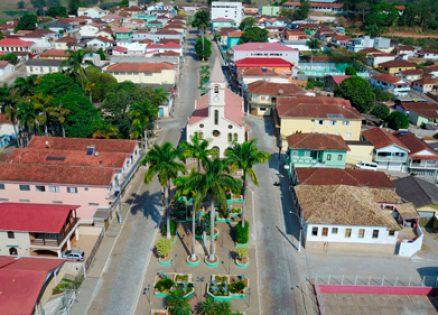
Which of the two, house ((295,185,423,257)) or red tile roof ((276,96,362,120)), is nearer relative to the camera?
house ((295,185,423,257))

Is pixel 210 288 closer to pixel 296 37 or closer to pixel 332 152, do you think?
pixel 332 152

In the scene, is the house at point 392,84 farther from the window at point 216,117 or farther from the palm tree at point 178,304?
the palm tree at point 178,304

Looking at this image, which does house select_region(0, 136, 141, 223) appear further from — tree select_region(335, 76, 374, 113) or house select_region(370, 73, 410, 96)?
house select_region(370, 73, 410, 96)

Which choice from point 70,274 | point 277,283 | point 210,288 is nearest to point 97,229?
point 70,274

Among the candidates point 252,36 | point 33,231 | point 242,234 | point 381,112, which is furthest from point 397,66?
point 33,231

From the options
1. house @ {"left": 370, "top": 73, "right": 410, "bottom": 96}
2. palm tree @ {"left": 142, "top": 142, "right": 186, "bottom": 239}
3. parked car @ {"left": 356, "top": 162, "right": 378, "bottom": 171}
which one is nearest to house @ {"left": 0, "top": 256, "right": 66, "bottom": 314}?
palm tree @ {"left": 142, "top": 142, "right": 186, "bottom": 239}

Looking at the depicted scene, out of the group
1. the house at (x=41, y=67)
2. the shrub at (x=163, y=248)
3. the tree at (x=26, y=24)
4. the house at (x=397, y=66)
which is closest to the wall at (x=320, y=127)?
the shrub at (x=163, y=248)
